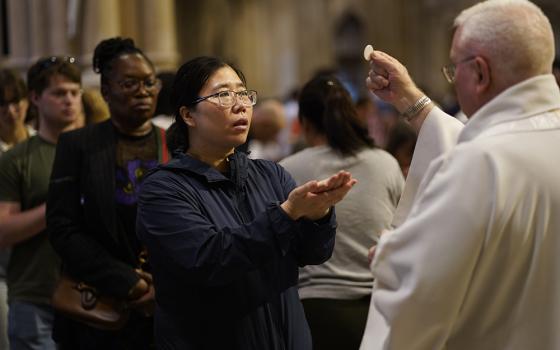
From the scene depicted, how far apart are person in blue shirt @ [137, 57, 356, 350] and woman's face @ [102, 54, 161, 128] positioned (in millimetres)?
817

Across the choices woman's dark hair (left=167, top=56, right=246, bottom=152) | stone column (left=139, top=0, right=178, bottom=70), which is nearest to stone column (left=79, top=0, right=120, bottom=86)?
stone column (left=139, top=0, right=178, bottom=70)

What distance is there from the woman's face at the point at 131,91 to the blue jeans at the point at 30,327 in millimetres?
1103

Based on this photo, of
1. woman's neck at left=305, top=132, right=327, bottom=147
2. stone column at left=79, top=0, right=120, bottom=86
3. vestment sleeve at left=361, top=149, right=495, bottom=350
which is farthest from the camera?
stone column at left=79, top=0, right=120, bottom=86

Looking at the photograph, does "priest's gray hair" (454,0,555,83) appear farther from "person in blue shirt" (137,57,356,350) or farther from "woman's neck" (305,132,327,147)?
"woman's neck" (305,132,327,147)

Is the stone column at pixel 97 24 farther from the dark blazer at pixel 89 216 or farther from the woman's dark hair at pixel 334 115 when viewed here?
the dark blazer at pixel 89 216

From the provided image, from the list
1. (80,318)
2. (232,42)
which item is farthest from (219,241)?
(232,42)

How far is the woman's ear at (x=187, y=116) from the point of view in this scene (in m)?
3.61

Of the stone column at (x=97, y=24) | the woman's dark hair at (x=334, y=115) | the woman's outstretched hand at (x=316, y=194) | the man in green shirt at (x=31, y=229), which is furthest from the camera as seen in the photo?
the stone column at (x=97, y=24)

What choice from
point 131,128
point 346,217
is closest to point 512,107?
point 346,217

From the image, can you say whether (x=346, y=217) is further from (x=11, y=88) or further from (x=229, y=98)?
(x=11, y=88)

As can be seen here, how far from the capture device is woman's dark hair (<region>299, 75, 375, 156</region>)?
4.81m

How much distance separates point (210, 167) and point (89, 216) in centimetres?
102

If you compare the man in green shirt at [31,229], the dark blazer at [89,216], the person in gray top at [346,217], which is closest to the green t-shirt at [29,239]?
the man in green shirt at [31,229]

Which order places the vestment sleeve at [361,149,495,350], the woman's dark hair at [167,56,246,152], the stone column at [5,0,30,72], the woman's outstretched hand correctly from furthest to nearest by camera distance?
the stone column at [5,0,30,72] < the woman's dark hair at [167,56,246,152] < the woman's outstretched hand < the vestment sleeve at [361,149,495,350]
